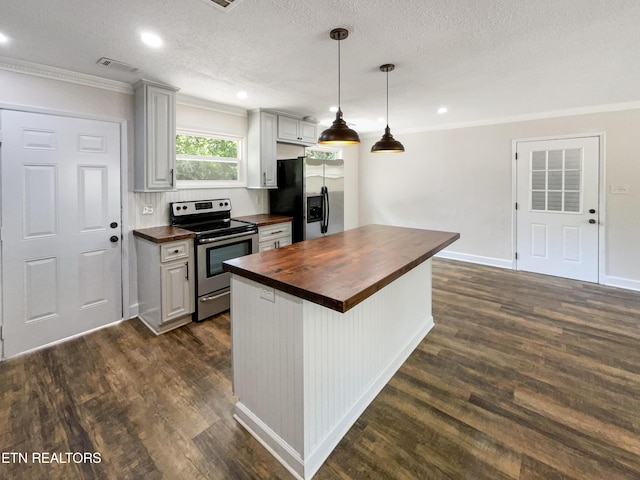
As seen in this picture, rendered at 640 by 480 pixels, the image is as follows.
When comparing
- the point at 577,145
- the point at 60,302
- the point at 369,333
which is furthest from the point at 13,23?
the point at 577,145

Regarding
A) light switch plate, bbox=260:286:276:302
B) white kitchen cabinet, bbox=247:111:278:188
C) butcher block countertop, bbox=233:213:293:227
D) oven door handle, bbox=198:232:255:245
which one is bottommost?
light switch plate, bbox=260:286:276:302

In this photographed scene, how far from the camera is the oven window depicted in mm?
3323

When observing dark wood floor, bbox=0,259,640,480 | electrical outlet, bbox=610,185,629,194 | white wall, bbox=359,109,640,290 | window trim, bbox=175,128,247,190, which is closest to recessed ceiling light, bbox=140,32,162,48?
window trim, bbox=175,128,247,190

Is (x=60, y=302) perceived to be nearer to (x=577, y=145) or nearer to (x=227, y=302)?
(x=227, y=302)

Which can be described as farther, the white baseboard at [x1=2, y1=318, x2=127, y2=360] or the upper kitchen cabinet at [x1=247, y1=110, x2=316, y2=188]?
the upper kitchen cabinet at [x1=247, y1=110, x2=316, y2=188]

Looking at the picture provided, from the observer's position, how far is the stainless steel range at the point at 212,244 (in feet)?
10.7

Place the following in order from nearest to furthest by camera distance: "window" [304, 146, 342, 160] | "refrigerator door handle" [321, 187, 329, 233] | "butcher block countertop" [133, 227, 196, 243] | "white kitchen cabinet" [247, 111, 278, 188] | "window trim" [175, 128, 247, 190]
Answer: "butcher block countertop" [133, 227, 196, 243] → "window trim" [175, 128, 247, 190] → "white kitchen cabinet" [247, 111, 278, 188] → "refrigerator door handle" [321, 187, 329, 233] → "window" [304, 146, 342, 160]

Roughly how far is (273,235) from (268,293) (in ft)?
8.16

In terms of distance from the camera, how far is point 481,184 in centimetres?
527

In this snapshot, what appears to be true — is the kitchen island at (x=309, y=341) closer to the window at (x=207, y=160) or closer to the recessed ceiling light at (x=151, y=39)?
the recessed ceiling light at (x=151, y=39)

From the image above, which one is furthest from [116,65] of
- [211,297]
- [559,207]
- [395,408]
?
[559,207]

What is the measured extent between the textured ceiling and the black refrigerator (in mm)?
971

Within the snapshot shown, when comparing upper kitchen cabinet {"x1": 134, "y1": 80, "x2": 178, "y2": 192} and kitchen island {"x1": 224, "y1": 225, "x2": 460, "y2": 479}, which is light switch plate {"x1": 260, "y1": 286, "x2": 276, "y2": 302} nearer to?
kitchen island {"x1": 224, "y1": 225, "x2": 460, "y2": 479}

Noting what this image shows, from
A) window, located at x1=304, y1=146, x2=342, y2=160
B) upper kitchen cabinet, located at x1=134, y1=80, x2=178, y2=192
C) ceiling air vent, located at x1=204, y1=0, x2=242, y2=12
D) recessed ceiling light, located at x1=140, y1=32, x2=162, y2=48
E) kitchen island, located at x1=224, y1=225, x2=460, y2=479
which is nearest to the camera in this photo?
kitchen island, located at x1=224, y1=225, x2=460, y2=479
